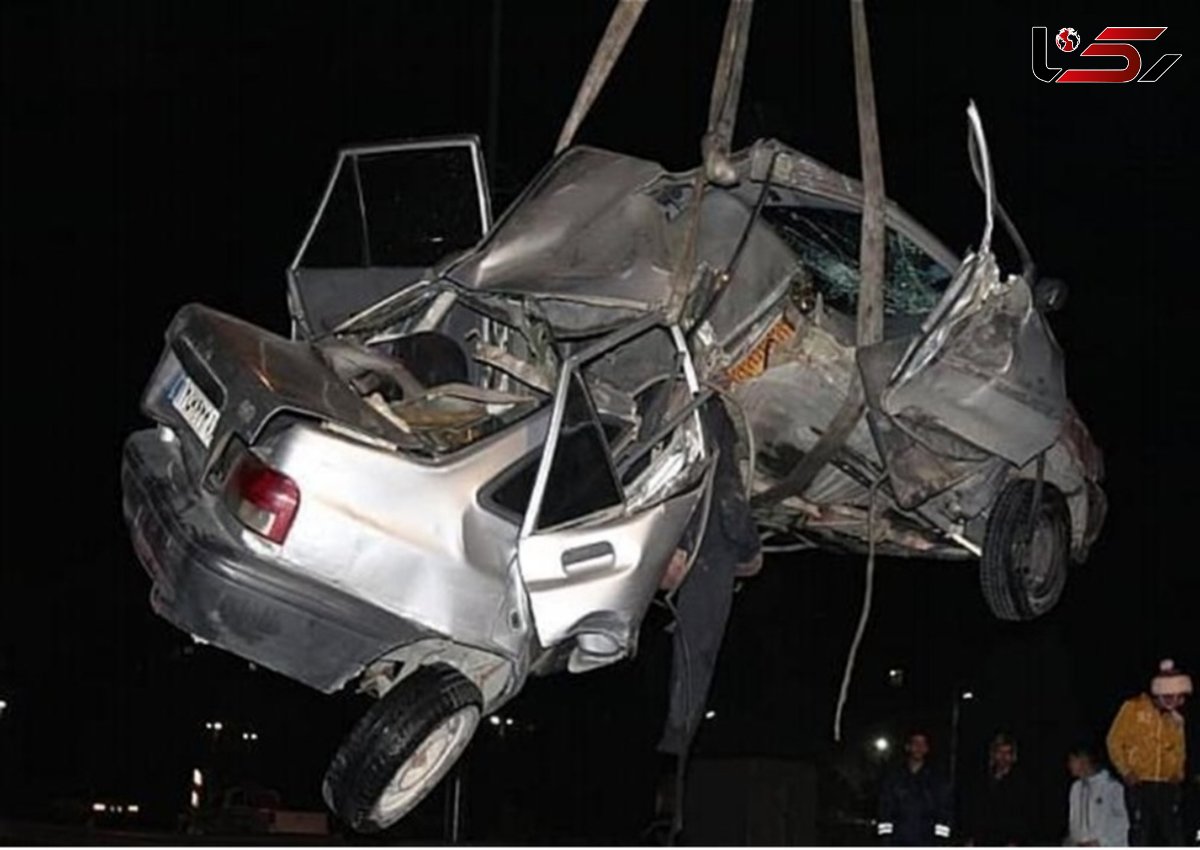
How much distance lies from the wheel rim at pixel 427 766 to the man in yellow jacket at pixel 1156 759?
437 cm

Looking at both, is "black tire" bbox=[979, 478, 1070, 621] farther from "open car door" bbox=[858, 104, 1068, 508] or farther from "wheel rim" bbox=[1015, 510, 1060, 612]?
"open car door" bbox=[858, 104, 1068, 508]

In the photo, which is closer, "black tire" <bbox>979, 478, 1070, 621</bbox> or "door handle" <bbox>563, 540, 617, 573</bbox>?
"door handle" <bbox>563, 540, 617, 573</bbox>

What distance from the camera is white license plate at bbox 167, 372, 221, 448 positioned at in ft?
19.4

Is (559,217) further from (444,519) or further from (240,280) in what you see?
(240,280)

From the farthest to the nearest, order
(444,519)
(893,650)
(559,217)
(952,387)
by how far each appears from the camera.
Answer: (893,650)
(952,387)
(559,217)
(444,519)

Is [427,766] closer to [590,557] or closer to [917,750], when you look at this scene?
[590,557]

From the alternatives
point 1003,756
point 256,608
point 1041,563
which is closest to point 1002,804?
point 1003,756

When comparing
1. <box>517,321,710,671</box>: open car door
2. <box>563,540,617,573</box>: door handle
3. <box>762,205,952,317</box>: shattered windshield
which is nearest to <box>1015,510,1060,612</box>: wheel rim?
<box>762,205,952,317</box>: shattered windshield

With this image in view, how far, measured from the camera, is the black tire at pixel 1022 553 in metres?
7.94

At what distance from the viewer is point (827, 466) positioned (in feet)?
27.0

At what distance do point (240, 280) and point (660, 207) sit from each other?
25.0ft

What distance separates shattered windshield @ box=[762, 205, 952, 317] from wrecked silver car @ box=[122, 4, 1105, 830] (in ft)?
0.05

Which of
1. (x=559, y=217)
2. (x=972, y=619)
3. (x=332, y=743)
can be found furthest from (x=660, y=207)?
(x=972, y=619)

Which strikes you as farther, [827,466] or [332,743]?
[332,743]
